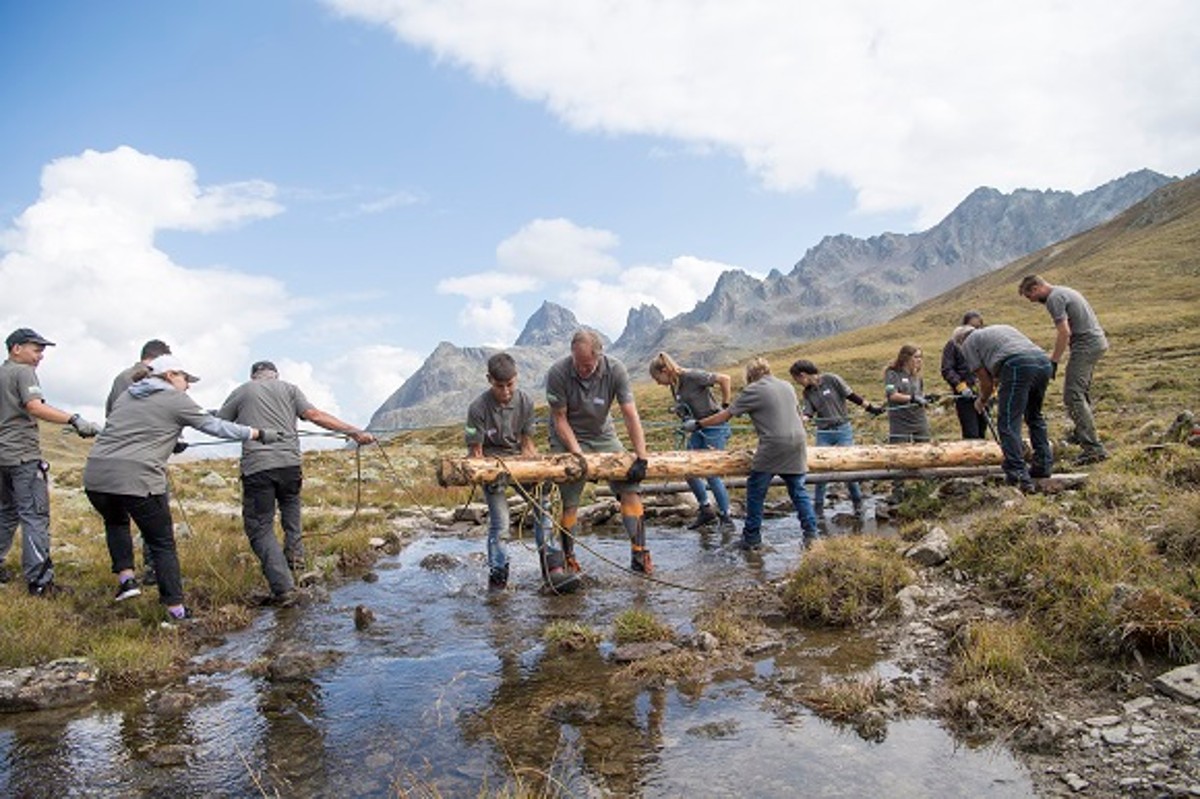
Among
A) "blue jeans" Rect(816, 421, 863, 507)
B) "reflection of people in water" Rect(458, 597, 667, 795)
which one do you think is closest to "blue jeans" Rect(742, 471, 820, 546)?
"blue jeans" Rect(816, 421, 863, 507)

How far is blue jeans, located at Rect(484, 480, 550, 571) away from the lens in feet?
32.7

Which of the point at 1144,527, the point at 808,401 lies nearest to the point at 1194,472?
the point at 1144,527

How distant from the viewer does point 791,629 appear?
761 cm

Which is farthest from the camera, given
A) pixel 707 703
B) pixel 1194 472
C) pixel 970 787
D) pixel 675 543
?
pixel 675 543

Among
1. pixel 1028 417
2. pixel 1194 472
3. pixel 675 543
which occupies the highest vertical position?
pixel 1028 417

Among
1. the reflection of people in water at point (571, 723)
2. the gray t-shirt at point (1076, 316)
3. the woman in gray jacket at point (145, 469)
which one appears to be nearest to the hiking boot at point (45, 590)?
the woman in gray jacket at point (145, 469)

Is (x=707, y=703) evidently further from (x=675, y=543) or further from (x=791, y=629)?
(x=675, y=543)

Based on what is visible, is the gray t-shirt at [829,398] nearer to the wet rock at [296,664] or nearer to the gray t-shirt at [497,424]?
the gray t-shirt at [497,424]

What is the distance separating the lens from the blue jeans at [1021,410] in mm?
10797

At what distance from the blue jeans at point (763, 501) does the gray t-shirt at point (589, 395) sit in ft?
7.28

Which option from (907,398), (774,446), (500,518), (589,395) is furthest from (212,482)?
(907,398)

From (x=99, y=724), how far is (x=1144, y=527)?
9.67 m

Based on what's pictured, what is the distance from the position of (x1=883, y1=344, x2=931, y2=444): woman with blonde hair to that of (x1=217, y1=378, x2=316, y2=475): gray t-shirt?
993 cm

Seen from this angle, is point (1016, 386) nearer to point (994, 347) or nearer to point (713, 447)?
point (994, 347)
